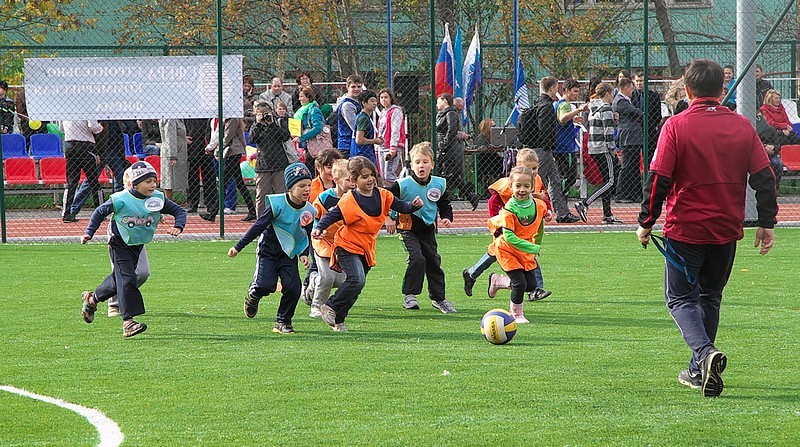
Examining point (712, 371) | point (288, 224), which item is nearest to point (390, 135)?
point (288, 224)

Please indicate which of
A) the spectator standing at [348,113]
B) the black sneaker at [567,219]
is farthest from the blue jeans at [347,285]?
the black sneaker at [567,219]

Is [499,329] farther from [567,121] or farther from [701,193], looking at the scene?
[567,121]

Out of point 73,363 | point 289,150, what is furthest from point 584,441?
point 289,150

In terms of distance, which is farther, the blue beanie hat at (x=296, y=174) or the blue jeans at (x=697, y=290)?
the blue beanie hat at (x=296, y=174)

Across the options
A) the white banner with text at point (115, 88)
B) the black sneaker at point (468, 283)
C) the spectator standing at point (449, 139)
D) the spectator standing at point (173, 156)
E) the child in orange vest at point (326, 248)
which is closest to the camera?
the child in orange vest at point (326, 248)

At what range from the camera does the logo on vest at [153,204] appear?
9219 millimetres

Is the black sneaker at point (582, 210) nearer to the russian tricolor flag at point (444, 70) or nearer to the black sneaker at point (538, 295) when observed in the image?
the russian tricolor flag at point (444, 70)

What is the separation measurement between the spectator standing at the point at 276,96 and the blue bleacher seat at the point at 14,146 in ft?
15.6

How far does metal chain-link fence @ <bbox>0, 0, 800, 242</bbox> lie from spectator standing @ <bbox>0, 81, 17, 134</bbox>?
0.05m

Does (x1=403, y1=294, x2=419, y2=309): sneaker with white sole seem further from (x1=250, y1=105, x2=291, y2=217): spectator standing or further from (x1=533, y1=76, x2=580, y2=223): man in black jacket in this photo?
(x1=533, y1=76, x2=580, y2=223): man in black jacket

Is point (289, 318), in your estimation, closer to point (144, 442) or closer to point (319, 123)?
point (144, 442)

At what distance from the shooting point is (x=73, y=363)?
7.77 meters

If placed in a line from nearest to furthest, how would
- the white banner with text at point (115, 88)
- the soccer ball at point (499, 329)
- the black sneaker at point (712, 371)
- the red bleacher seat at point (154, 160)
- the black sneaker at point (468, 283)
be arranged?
1. the black sneaker at point (712, 371)
2. the soccer ball at point (499, 329)
3. the black sneaker at point (468, 283)
4. the white banner with text at point (115, 88)
5. the red bleacher seat at point (154, 160)

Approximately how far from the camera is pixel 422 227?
10.2 meters
